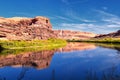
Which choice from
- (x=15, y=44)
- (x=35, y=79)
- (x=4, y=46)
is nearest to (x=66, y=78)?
(x=35, y=79)

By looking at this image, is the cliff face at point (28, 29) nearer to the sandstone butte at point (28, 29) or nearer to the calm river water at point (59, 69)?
the sandstone butte at point (28, 29)

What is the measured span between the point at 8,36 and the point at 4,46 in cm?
2725

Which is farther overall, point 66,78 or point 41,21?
point 41,21

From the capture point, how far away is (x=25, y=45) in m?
56.3

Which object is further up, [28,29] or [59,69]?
[28,29]

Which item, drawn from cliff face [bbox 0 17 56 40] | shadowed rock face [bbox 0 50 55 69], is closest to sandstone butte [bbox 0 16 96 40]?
cliff face [bbox 0 17 56 40]

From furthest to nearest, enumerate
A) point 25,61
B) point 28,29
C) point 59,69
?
point 28,29 → point 25,61 → point 59,69

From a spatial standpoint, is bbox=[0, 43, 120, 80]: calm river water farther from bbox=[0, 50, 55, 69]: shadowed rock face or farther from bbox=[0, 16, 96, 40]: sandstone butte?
bbox=[0, 16, 96, 40]: sandstone butte

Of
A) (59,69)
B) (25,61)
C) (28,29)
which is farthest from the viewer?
(28,29)

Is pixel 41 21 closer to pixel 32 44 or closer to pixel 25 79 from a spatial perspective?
pixel 32 44

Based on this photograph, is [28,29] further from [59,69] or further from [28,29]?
[59,69]

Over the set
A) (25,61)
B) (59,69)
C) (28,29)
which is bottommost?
(59,69)

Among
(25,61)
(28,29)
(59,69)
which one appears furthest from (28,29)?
(59,69)

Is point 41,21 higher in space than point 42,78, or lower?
higher
